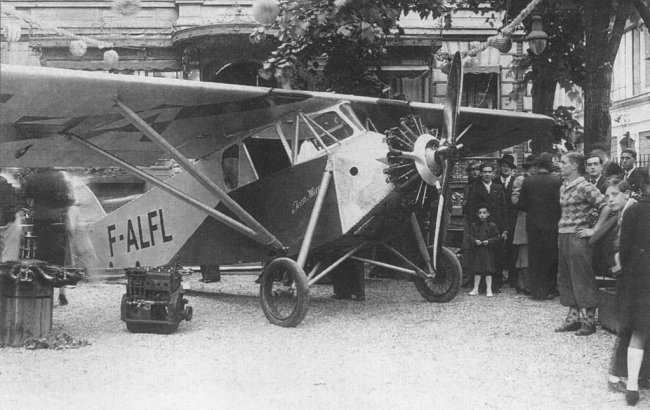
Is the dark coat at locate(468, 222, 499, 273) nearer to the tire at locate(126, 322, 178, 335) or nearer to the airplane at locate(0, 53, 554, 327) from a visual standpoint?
the airplane at locate(0, 53, 554, 327)

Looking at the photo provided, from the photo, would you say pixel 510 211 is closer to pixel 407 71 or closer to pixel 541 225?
pixel 541 225

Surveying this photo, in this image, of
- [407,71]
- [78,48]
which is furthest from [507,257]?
[78,48]

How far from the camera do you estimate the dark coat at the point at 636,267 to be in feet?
16.1

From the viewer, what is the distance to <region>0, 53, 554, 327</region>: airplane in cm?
766

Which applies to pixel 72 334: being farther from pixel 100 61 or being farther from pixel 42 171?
pixel 100 61

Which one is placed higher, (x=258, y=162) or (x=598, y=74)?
(x=598, y=74)

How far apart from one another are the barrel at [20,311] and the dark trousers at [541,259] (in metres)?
6.37

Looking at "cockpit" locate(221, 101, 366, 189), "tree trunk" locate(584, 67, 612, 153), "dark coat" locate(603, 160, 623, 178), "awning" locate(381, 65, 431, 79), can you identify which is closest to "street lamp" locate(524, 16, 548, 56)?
"tree trunk" locate(584, 67, 612, 153)

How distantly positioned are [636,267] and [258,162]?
5426 mm

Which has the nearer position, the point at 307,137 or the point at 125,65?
the point at 307,137

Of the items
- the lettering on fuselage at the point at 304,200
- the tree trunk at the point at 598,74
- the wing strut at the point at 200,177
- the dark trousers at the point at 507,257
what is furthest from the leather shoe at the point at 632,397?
the tree trunk at the point at 598,74

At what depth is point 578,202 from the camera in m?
7.38

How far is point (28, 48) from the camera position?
1844 cm

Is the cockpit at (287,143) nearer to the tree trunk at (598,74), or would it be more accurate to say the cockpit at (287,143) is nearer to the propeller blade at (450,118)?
the propeller blade at (450,118)
